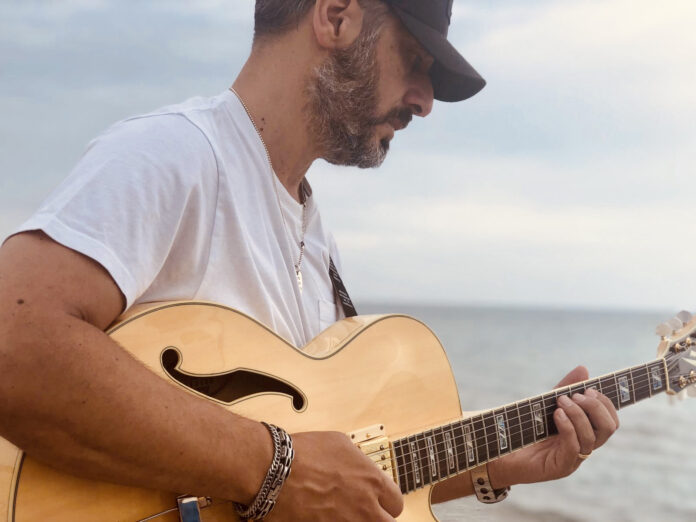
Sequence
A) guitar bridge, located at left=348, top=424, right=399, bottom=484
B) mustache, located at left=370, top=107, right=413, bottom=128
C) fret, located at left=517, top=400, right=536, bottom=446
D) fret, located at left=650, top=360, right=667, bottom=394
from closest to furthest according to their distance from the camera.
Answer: guitar bridge, located at left=348, top=424, right=399, bottom=484 < mustache, located at left=370, top=107, right=413, bottom=128 < fret, located at left=517, top=400, right=536, bottom=446 < fret, located at left=650, top=360, right=667, bottom=394

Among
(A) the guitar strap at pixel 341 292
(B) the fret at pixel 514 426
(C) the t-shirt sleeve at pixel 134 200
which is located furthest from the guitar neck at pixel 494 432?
(C) the t-shirt sleeve at pixel 134 200

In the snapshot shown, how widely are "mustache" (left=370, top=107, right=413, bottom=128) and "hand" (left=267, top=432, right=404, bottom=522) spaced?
2.71 feet

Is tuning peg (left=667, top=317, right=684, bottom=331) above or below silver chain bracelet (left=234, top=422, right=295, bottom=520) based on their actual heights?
above

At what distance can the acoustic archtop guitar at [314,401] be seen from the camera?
42.5 inches

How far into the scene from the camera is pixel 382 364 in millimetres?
1562

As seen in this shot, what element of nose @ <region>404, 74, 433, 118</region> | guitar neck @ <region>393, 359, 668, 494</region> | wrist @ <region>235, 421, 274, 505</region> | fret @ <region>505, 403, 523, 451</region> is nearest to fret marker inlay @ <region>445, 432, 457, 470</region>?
guitar neck @ <region>393, 359, 668, 494</region>

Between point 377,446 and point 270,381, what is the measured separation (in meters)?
0.31

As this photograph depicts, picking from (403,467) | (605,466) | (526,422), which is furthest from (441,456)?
(605,466)

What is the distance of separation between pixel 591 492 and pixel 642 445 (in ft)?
11.5

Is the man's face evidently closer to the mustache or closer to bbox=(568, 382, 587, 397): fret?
the mustache

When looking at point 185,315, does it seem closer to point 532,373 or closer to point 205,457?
point 205,457

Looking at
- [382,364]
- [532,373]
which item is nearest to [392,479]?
[382,364]

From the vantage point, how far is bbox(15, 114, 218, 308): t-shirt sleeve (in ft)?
3.62

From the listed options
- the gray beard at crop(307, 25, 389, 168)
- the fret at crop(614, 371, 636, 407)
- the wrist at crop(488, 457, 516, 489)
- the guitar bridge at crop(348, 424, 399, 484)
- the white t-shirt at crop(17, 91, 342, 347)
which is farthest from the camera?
the fret at crop(614, 371, 636, 407)
